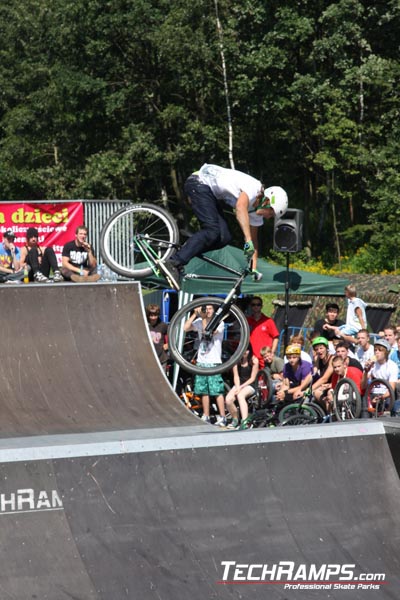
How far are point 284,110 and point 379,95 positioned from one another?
11.9ft

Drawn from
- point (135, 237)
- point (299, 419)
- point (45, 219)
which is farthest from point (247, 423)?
point (45, 219)

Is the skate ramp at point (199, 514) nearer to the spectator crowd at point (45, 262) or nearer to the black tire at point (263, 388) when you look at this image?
the spectator crowd at point (45, 262)

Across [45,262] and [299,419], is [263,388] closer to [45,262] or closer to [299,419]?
[299,419]

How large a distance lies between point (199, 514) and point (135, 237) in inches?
115

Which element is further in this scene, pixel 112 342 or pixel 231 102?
pixel 231 102

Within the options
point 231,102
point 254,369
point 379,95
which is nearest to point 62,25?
point 231,102

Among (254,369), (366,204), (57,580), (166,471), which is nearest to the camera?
(57,580)

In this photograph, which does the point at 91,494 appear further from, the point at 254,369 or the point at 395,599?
the point at 254,369

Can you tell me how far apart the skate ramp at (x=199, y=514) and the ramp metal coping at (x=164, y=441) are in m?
0.01

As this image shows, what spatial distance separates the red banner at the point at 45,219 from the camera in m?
14.9

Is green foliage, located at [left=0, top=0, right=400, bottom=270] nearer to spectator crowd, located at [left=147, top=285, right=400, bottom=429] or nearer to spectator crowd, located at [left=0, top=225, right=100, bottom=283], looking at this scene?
spectator crowd, located at [left=147, top=285, right=400, bottom=429]

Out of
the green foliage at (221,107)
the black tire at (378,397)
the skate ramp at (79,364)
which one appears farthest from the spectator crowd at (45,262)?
the green foliage at (221,107)

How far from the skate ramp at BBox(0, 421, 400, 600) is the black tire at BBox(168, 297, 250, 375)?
1.38 metres

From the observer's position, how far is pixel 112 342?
10.6 meters
